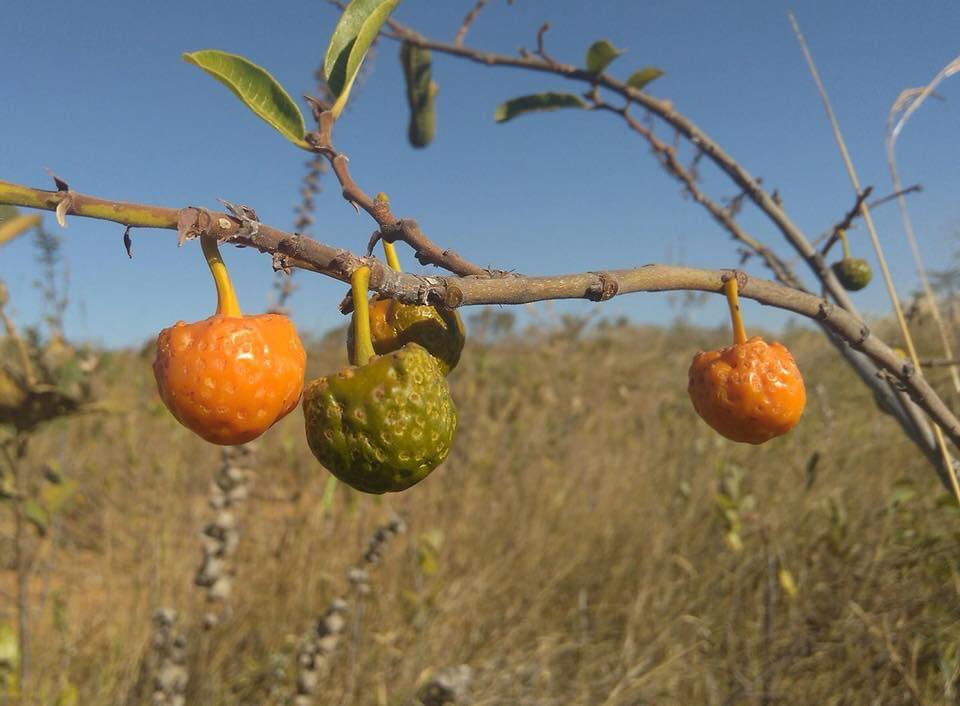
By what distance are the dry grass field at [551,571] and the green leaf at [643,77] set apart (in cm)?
179

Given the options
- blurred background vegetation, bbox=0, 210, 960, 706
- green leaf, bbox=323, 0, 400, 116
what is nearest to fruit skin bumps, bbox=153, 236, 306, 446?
green leaf, bbox=323, 0, 400, 116

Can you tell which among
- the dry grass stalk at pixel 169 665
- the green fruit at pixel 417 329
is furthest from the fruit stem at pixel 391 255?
the dry grass stalk at pixel 169 665

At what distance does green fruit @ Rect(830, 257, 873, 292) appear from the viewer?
6.72 ft

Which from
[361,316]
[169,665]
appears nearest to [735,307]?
[361,316]

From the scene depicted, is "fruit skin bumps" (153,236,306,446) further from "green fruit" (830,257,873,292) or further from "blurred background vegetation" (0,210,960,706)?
"green fruit" (830,257,873,292)

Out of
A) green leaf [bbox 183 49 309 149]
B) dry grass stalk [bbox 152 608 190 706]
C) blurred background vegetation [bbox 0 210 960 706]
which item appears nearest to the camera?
green leaf [bbox 183 49 309 149]

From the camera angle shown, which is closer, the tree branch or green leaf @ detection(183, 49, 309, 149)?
the tree branch

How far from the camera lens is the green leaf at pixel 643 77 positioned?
2.07 metres

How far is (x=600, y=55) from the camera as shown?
2.01 meters

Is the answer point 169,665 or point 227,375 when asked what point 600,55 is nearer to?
point 227,375

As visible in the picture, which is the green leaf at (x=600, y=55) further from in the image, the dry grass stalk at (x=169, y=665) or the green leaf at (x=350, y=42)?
the dry grass stalk at (x=169, y=665)

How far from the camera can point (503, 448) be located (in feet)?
17.6

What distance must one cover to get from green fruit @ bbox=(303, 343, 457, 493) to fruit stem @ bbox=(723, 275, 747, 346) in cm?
52

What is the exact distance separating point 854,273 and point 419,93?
5.50 ft
